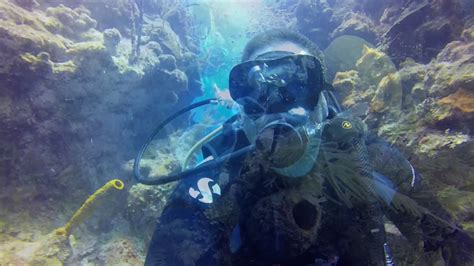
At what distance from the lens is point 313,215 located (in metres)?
1.97

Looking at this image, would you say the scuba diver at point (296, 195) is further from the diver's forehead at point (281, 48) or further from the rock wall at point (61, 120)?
the rock wall at point (61, 120)

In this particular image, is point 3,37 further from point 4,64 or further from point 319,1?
point 319,1

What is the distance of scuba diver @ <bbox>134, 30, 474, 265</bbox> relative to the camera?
1.95m

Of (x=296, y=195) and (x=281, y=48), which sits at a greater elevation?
(x=281, y=48)

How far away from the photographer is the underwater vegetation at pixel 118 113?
11.0 ft

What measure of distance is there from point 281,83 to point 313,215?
1337 millimetres

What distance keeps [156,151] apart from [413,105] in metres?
4.92

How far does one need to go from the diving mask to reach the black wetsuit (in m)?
0.62

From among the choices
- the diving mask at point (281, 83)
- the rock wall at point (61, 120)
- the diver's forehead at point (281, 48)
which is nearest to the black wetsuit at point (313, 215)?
the diving mask at point (281, 83)

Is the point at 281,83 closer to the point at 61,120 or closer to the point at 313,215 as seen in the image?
the point at 313,215

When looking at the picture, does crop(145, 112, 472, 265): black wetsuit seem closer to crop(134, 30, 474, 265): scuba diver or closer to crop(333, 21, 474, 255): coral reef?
crop(134, 30, 474, 265): scuba diver

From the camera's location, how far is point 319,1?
33.0ft

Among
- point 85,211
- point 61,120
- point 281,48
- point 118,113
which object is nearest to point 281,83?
point 281,48

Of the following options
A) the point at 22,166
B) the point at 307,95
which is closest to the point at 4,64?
the point at 22,166
